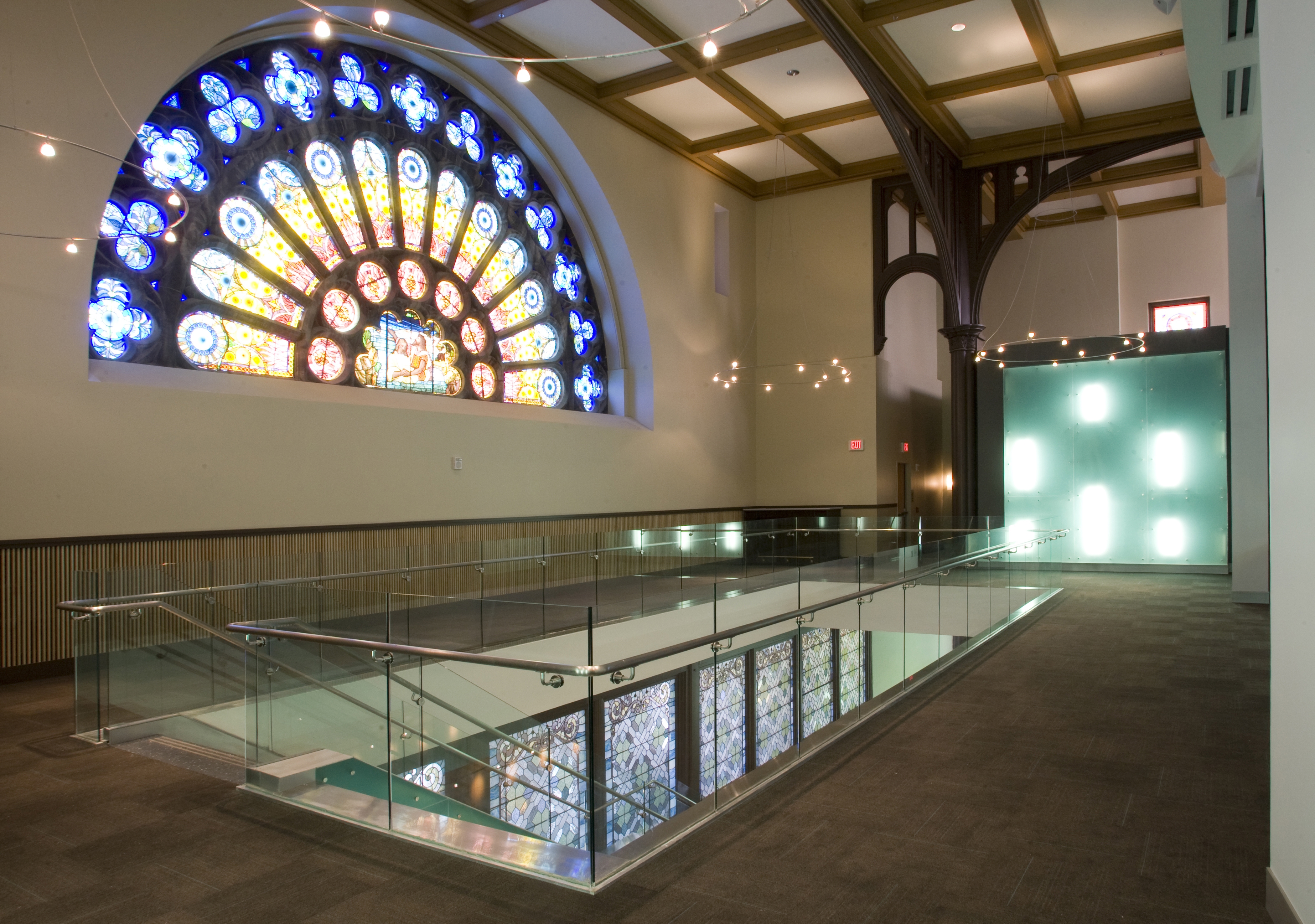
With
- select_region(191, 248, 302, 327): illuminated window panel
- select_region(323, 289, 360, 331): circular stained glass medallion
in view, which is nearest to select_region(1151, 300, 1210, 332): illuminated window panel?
select_region(323, 289, 360, 331): circular stained glass medallion

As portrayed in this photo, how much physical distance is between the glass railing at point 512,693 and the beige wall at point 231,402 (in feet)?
7.36

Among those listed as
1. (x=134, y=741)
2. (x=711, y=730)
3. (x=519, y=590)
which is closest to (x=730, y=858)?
(x=711, y=730)

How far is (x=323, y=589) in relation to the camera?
5.92m

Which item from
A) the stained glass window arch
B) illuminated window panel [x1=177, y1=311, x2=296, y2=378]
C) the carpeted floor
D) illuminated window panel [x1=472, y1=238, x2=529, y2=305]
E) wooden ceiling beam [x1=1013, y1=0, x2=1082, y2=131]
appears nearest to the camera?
the carpeted floor

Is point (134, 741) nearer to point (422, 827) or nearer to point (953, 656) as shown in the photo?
point (422, 827)

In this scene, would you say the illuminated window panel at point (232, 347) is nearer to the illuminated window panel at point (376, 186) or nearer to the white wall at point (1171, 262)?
the illuminated window panel at point (376, 186)

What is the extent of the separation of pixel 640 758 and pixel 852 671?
1902 mm

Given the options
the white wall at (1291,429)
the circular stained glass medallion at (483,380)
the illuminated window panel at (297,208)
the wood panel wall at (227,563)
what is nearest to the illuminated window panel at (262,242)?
the illuminated window panel at (297,208)

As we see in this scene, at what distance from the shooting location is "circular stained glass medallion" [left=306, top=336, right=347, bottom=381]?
34.8 ft

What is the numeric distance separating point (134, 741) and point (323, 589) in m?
1.35

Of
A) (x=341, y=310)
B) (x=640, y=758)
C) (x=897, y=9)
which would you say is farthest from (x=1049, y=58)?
(x=640, y=758)

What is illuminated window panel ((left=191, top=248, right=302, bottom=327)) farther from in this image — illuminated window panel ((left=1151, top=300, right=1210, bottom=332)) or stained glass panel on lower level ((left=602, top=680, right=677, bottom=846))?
illuminated window panel ((left=1151, top=300, right=1210, bottom=332))

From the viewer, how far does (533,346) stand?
13953 mm

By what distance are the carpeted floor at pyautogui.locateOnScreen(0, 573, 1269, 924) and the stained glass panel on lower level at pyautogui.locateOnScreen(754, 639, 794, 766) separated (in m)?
0.23
